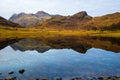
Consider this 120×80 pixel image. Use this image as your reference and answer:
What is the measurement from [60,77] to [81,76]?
16.5 feet

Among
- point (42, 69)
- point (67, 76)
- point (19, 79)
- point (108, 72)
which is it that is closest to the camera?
point (19, 79)

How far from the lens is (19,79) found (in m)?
50.3

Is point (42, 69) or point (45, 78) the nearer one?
point (45, 78)

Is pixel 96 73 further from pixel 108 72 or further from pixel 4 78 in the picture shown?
pixel 4 78

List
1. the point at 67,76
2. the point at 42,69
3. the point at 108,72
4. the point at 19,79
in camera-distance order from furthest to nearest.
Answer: the point at 42,69
the point at 108,72
the point at 67,76
the point at 19,79

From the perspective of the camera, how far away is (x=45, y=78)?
167ft

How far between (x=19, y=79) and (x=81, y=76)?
1432 centimetres

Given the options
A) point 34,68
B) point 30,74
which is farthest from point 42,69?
point 30,74

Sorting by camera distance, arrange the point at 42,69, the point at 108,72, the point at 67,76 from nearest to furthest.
→ the point at 67,76
the point at 108,72
the point at 42,69

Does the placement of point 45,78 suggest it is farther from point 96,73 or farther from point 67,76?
point 96,73

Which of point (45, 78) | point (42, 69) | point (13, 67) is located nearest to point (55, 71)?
point (42, 69)

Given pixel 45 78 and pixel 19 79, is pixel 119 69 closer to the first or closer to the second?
pixel 45 78

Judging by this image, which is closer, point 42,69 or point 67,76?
point 67,76

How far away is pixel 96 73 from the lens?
57.0 metres
